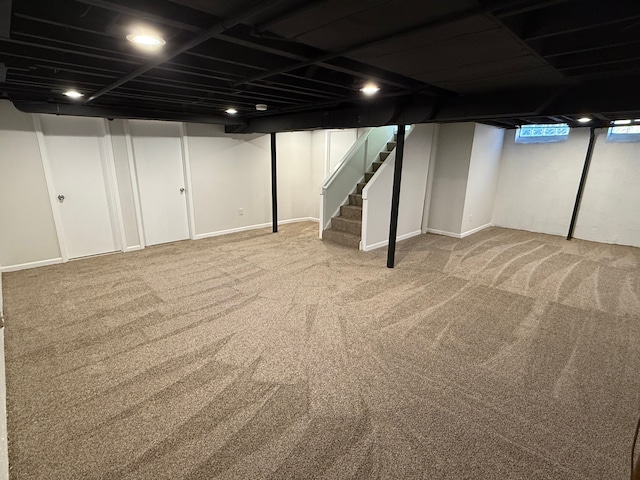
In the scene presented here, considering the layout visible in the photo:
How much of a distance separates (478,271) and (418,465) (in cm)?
343

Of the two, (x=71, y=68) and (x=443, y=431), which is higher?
(x=71, y=68)

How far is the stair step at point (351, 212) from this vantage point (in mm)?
5805

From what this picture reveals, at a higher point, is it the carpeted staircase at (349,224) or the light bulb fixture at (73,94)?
the light bulb fixture at (73,94)

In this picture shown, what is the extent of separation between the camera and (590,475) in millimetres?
1692

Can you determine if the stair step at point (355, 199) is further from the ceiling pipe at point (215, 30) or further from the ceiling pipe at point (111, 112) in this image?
the ceiling pipe at point (215, 30)

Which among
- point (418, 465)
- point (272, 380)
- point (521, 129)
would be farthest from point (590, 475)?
point (521, 129)

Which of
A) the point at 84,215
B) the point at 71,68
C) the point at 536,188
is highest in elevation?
the point at 71,68

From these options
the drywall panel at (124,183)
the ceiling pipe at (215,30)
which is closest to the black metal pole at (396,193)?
the ceiling pipe at (215,30)

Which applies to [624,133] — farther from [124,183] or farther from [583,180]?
[124,183]

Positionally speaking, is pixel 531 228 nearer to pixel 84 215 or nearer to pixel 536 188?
pixel 536 188

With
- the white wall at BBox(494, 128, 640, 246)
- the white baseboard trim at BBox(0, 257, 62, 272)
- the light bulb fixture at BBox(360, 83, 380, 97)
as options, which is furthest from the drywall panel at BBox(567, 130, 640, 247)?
the white baseboard trim at BBox(0, 257, 62, 272)

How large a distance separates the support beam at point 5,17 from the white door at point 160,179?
3878 millimetres

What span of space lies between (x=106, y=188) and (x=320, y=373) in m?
4.64

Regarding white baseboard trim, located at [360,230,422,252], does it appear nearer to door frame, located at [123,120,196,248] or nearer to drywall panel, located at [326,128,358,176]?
drywall panel, located at [326,128,358,176]
